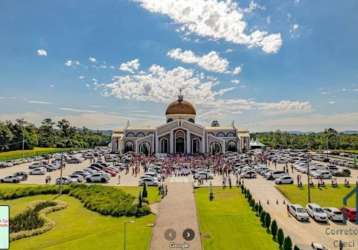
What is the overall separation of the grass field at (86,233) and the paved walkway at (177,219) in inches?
24.3

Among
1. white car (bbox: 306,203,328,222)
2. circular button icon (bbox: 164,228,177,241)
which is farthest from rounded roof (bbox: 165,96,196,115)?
circular button icon (bbox: 164,228,177,241)

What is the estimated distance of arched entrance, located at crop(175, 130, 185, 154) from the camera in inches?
2818

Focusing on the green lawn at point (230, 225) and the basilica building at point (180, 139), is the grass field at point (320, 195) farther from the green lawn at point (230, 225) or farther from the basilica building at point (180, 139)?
the basilica building at point (180, 139)

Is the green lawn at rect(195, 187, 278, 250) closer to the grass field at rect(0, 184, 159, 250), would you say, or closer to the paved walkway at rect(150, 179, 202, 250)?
the paved walkway at rect(150, 179, 202, 250)

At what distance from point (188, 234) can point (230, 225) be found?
314cm

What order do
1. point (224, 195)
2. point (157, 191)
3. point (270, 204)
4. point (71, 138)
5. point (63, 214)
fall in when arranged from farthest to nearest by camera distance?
point (71, 138)
point (157, 191)
point (224, 195)
point (270, 204)
point (63, 214)

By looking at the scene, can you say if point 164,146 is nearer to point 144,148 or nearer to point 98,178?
point 144,148

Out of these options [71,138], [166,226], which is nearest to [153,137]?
[71,138]

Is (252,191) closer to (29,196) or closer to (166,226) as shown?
(166,226)

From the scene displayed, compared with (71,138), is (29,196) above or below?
below

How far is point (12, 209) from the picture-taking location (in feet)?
81.9

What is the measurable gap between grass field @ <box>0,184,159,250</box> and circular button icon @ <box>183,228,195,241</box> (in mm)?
2086

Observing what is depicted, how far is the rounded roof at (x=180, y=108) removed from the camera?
77562 millimetres

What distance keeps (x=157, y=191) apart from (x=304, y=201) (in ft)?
43.8
